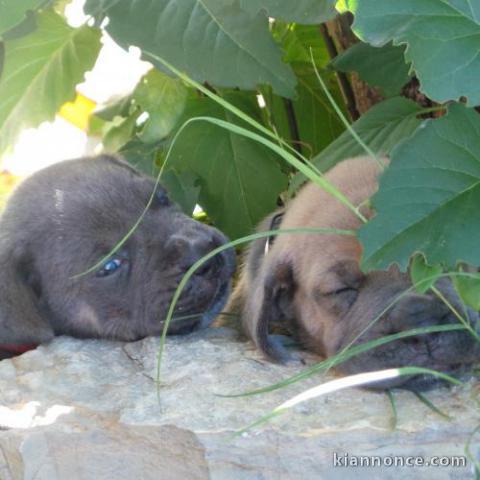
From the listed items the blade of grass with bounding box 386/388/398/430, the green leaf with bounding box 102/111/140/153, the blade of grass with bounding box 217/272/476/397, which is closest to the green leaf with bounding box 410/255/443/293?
the blade of grass with bounding box 217/272/476/397

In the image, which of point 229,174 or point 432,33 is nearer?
point 432,33

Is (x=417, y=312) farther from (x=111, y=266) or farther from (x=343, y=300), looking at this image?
(x=111, y=266)

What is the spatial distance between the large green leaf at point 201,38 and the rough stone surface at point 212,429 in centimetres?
115

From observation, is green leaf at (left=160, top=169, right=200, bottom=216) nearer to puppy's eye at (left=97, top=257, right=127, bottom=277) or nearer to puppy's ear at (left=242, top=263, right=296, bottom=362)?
puppy's eye at (left=97, top=257, right=127, bottom=277)

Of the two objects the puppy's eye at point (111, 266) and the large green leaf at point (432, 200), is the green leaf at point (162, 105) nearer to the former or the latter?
the puppy's eye at point (111, 266)

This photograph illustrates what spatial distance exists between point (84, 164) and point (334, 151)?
0.95 m

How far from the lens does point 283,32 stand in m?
4.77

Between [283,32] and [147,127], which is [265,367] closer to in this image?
[147,127]

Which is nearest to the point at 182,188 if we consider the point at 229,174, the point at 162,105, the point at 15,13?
the point at 229,174

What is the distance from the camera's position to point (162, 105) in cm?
443

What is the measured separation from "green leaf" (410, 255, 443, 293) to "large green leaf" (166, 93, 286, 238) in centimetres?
177

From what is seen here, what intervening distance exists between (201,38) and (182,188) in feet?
2.39

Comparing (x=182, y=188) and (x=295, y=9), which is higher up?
(x=295, y=9)

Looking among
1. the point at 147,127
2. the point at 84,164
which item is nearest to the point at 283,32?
the point at 147,127
